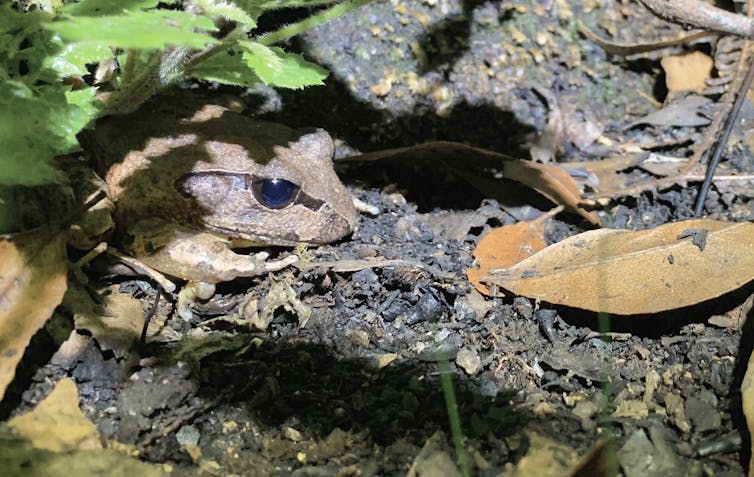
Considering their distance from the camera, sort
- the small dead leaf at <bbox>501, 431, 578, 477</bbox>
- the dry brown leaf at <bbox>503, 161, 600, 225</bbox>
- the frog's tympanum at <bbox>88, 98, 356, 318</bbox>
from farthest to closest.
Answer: the dry brown leaf at <bbox>503, 161, 600, 225</bbox>
the frog's tympanum at <bbox>88, 98, 356, 318</bbox>
the small dead leaf at <bbox>501, 431, 578, 477</bbox>

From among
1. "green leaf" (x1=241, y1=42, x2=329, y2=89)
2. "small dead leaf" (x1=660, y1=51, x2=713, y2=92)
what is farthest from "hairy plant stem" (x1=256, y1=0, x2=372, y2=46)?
"small dead leaf" (x1=660, y1=51, x2=713, y2=92)

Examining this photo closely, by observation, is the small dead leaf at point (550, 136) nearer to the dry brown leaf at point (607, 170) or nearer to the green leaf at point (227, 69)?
the dry brown leaf at point (607, 170)

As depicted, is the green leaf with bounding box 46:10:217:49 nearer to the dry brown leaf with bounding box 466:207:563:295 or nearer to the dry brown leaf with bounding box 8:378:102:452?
the dry brown leaf with bounding box 8:378:102:452

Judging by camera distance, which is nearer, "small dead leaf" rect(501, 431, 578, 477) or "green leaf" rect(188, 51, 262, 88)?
"small dead leaf" rect(501, 431, 578, 477)

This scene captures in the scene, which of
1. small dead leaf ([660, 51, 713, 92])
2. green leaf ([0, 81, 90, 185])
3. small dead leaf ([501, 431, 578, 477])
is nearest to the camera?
small dead leaf ([501, 431, 578, 477])

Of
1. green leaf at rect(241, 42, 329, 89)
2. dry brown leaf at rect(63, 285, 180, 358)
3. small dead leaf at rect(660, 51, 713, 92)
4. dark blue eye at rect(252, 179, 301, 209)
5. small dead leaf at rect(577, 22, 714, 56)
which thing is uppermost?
green leaf at rect(241, 42, 329, 89)

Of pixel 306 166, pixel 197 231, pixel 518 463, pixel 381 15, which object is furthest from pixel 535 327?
pixel 381 15

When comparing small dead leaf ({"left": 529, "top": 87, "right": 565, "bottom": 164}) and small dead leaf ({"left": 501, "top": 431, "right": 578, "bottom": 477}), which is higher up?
small dead leaf ({"left": 501, "top": 431, "right": 578, "bottom": 477})
